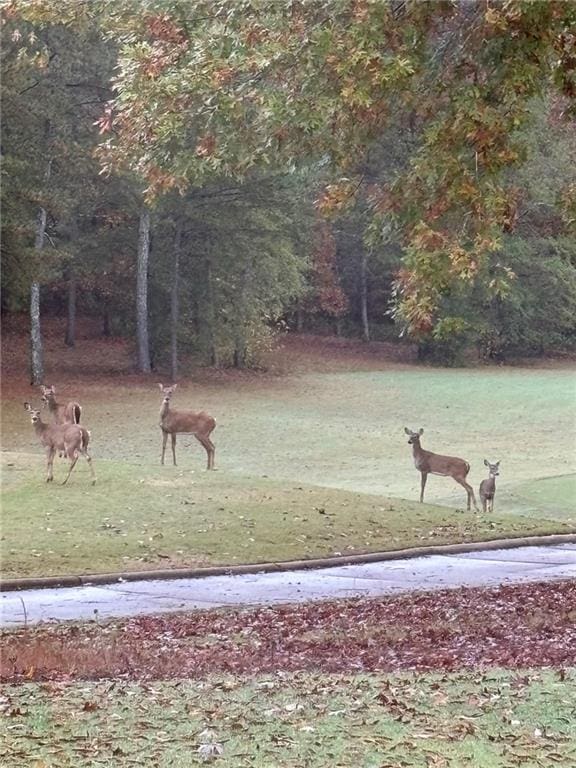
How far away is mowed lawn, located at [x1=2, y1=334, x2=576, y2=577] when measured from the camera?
1525 centimetres

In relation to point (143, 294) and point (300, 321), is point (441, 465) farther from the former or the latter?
point (300, 321)

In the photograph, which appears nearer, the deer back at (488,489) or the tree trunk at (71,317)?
the deer back at (488,489)

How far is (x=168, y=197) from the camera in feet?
123

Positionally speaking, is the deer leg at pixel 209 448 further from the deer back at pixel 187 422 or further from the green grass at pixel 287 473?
the green grass at pixel 287 473

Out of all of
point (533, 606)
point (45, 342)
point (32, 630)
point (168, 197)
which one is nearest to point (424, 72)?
point (533, 606)

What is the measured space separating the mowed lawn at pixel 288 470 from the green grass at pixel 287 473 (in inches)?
1.6

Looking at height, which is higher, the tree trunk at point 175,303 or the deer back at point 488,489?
the tree trunk at point 175,303

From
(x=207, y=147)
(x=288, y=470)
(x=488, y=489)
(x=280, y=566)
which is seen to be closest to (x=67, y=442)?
(x=280, y=566)

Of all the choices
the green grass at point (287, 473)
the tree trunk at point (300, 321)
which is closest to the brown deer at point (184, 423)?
the green grass at point (287, 473)

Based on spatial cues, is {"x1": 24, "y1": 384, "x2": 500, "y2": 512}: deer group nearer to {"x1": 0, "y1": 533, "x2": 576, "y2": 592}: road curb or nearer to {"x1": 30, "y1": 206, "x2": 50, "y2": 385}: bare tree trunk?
{"x1": 0, "y1": 533, "x2": 576, "y2": 592}: road curb

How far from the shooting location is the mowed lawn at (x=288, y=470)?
1525 cm

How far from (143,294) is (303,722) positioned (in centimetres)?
3375

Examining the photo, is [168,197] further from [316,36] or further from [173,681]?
[173,681]

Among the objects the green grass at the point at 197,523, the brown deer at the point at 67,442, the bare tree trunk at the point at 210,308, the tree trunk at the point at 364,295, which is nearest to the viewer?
the green grass at the point at 197,523
